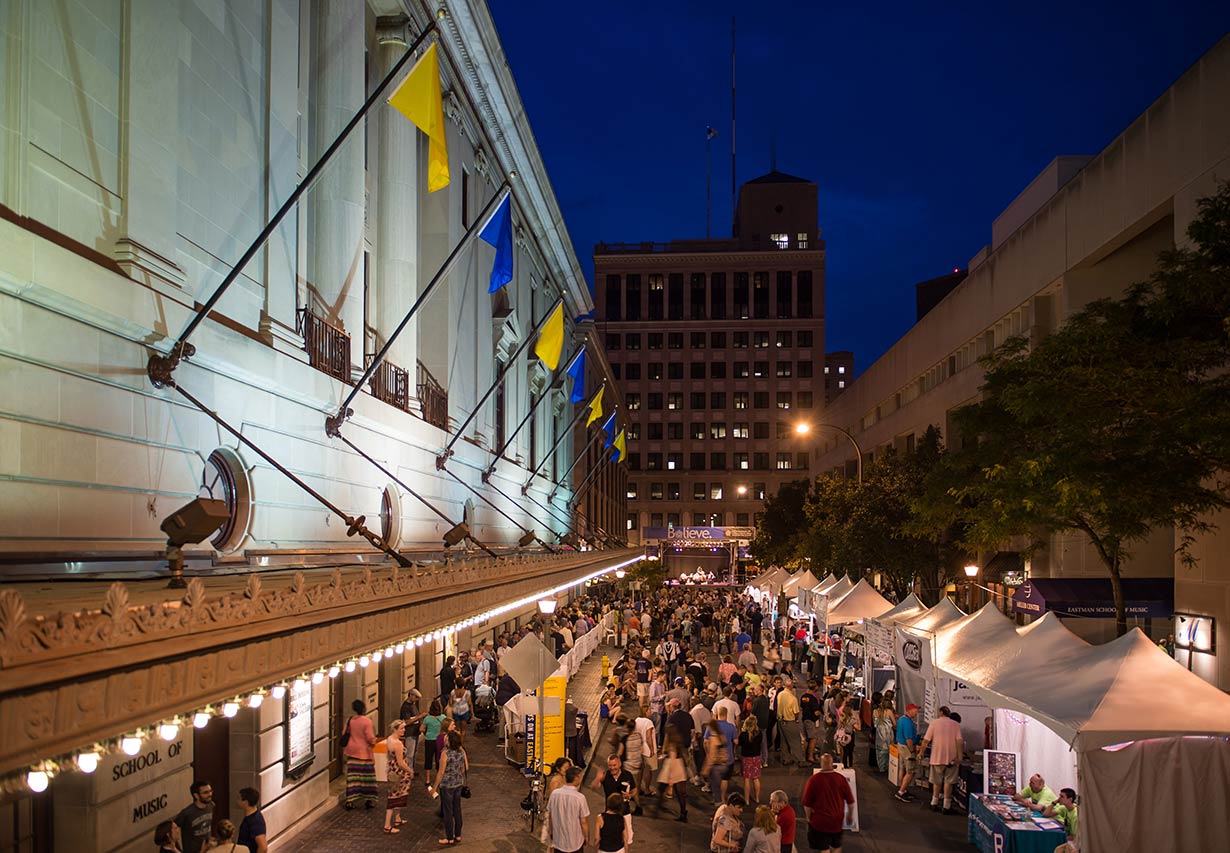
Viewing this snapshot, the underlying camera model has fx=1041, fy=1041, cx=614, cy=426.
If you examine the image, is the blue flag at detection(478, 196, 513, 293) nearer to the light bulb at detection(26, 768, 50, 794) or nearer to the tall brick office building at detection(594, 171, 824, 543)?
the light bulb at detection(26, 768, 50, 794)

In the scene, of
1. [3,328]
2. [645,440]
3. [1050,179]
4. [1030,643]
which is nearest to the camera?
[3,328]

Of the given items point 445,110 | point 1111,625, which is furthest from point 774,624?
point 445,110

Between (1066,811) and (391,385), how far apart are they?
16180mm

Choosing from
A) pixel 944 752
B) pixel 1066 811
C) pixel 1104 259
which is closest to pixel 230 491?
pixel 944 752

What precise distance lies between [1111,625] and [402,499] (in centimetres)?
1954

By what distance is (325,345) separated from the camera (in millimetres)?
19203

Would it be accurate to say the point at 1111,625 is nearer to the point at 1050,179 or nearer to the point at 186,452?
the point at 1050,179

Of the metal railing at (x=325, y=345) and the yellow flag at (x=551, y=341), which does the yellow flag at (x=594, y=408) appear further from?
the metal railing at (x=325, y=345)

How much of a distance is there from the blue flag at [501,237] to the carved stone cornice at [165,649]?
13954mm

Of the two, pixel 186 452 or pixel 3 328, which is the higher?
pixel 3 328

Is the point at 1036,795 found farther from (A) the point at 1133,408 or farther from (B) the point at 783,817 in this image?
(A) the point at 1133,408

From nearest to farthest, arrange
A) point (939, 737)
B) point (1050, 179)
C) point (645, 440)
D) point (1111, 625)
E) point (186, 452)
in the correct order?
1. point (186, 452)
2. point (939, 737)
3. point (1111, 625)
4. point (1050, 179)
5. point (645, 440)

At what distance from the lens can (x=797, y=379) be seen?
11962cm

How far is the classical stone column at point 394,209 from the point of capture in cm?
2403
